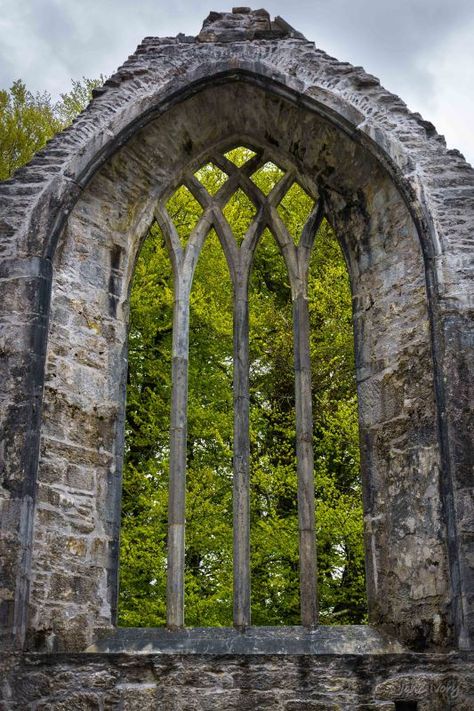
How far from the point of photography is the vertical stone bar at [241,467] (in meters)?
5.02

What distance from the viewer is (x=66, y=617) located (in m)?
4.98

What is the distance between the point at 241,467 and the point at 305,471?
1.20 feet

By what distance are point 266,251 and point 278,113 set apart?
501 cm

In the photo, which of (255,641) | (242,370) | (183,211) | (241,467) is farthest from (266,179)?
(255,641)

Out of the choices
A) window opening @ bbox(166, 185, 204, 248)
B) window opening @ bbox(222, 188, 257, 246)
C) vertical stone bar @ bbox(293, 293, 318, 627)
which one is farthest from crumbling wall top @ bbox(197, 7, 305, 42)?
window opening @ bbox(166, 185, 204, 248)

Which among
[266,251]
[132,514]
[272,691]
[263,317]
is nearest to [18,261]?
[272,691]

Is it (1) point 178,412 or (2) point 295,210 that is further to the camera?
(2) point 295,210

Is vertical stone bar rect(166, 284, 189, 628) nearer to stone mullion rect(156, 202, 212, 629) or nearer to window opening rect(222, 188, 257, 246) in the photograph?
stone mullion rect(156, 202, 212, 629)

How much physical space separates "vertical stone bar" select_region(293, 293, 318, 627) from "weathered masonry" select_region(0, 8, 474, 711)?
0.05 m

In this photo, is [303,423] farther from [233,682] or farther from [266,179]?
[266,179]

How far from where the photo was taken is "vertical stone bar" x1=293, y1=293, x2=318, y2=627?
5008 millimetres

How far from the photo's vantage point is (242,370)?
18.1 feet

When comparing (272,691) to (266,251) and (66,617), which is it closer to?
(66,617)

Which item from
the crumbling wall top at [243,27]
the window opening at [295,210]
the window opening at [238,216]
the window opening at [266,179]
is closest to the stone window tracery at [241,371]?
the crumbling wall top at [243,27]
